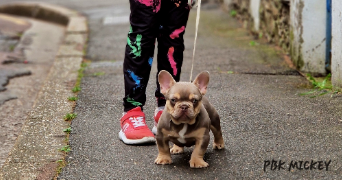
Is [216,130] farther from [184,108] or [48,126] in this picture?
[48,126]

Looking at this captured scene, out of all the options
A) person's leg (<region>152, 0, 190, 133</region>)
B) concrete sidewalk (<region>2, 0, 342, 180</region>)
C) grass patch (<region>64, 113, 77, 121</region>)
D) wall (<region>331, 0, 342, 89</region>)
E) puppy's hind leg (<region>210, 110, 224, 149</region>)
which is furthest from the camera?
wall (<region>331, 0, 342, 89</region>)

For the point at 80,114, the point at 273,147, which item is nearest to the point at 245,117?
the point at 273,147

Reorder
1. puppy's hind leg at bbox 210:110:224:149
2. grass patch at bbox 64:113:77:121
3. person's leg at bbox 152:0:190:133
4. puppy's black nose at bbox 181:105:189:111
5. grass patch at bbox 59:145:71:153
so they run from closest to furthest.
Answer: puppy's black nose at bbox 181:105:189:111 < puppy's hind leg at bbox 210:110:224:149 < grass patch at bbox 59:145:71:153 < person's leg at bbox 152:0:190:133 < grass patch at bbox 64:113:77:121

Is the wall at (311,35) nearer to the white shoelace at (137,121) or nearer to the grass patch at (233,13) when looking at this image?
the white shoelace at (137,121)

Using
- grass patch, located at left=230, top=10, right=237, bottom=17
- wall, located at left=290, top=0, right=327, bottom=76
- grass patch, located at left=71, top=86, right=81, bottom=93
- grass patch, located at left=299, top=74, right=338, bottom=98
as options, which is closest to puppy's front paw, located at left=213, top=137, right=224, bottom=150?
grass patch, located at left=299, top=74, right=338, bottom=98

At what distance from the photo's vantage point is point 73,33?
7.88 meters

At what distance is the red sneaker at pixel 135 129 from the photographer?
11.0 feet

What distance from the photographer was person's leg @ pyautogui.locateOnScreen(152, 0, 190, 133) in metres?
3.38

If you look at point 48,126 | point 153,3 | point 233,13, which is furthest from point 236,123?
point 233,13

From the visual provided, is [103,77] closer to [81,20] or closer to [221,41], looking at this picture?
[221,41]

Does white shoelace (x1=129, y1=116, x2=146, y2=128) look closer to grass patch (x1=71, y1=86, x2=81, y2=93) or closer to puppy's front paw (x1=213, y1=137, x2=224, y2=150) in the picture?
puppy's front paw (x1=213, y1=137, x2=224, y2=150)

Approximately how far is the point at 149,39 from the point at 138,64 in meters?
0.18

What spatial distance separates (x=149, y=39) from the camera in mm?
3398

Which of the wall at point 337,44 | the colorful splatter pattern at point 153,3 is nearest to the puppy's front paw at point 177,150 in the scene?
the colorful splatter pattern at point 153,3
